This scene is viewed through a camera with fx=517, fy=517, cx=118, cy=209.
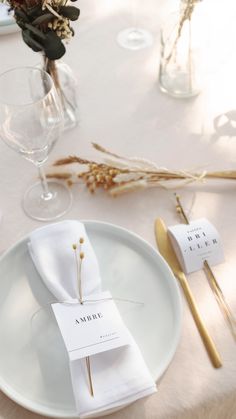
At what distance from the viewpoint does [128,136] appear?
1.20 metres

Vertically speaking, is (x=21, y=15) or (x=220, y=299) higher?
(x=21, y=15)

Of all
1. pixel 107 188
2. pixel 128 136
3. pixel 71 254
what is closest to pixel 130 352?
pixel 71 254

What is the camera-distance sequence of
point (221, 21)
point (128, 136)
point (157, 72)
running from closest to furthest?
point (128, 136) → point (157, 72) → point (221, 21)

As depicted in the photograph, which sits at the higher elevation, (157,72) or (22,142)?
(22,142)

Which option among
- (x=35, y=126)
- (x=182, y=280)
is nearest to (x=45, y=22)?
(x=35, y=126)

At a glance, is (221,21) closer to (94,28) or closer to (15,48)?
(94,28)

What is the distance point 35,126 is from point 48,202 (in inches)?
7.5

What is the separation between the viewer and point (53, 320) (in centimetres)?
86

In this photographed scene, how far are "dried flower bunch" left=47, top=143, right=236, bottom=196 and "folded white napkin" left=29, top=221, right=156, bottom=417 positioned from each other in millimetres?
160

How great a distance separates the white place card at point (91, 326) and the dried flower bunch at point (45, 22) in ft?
1.59

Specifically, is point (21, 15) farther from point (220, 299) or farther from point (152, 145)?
point (220, 299)

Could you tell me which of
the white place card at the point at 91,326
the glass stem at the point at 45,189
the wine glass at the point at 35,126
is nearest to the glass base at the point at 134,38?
the wine glass at the point at 35,126

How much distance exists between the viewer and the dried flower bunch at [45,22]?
3.11 ft

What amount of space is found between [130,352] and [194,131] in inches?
24.1
